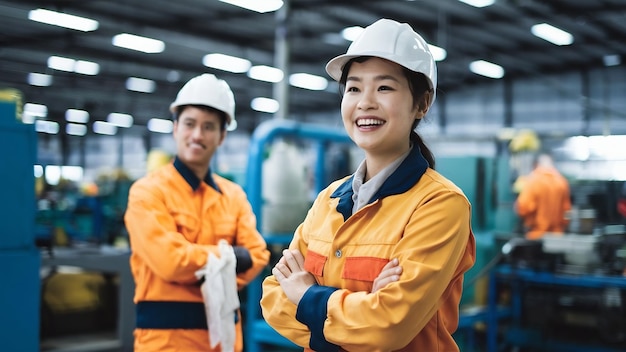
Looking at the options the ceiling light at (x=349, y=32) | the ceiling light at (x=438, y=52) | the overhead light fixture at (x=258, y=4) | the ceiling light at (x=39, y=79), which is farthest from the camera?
the ceiling light at (x=39, y=79)

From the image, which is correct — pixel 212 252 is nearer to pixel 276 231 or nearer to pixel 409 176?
pixel 409 176

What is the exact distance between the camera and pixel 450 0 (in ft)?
34.5

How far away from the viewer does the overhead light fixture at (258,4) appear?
9555 millimetres

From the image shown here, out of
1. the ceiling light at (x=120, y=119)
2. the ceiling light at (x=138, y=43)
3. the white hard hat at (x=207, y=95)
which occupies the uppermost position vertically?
the ceiling light at (x=138, y=43)

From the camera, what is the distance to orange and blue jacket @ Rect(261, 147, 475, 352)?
52.7 inches

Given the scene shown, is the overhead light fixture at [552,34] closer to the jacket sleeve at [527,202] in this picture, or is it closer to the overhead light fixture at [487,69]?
the overhead light fixture at [487,69]

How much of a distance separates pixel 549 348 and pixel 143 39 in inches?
369

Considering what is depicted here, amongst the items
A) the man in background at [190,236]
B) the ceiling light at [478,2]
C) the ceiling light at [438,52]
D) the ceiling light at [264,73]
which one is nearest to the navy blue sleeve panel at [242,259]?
the man in background at [190,236]

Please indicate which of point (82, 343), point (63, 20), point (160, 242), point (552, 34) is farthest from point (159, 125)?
point (160, 242)

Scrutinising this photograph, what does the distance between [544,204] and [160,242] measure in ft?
16.8

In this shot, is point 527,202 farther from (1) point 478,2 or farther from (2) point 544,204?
(1) point 478,2

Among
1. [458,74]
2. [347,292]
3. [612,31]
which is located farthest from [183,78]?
[347,292]

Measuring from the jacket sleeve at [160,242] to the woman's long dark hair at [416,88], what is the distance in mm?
981

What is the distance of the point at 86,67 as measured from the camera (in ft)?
46.2
